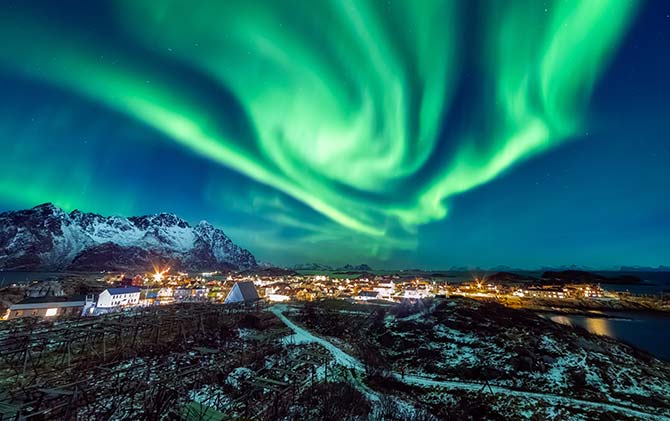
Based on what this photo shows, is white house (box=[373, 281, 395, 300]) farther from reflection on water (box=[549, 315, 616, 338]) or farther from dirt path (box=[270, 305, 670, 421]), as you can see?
dirt path (box=[270, 305, 670, 421])

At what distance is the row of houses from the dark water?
91.9 m

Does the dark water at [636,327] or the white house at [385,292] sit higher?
the white house at [385,292]

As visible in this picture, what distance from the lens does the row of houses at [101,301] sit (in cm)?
5419

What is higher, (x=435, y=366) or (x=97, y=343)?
(x=97, y=343)

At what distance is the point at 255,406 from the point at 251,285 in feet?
221

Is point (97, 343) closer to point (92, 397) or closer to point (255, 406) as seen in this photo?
point (92, 397)

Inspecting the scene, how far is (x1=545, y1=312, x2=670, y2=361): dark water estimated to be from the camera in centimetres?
6115

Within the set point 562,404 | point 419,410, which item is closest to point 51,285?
point 419,410

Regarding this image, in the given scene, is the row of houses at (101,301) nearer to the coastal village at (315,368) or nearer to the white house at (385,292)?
the coastal village at (315,368)

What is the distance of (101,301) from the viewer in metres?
71.8

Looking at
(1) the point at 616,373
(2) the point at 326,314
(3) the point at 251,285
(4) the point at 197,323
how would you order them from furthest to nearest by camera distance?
1. (3) the point at 251,285
2. (2) the point at 326,314
3. (4) the point at 197,323
4. (1) the point at 616,373

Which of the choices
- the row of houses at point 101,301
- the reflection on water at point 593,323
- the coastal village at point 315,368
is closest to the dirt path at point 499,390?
the coastal village at point 315,368

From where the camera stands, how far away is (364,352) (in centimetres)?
4019

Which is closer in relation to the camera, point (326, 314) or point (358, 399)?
point (358, 399)
